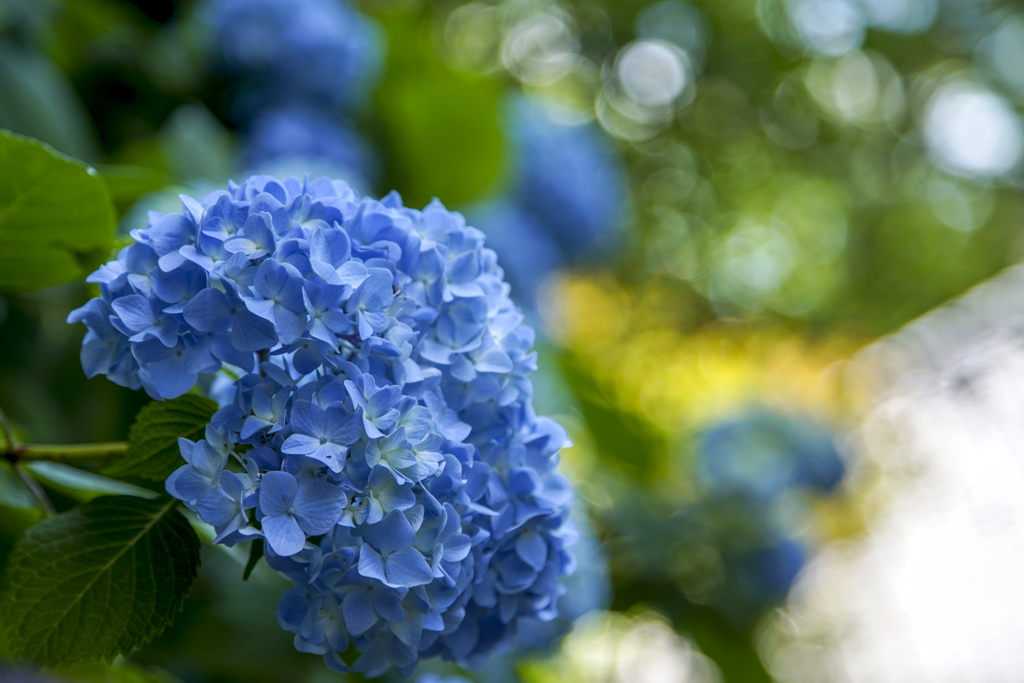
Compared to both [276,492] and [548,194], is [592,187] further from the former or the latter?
[276,492]

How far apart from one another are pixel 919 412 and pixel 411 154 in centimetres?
113

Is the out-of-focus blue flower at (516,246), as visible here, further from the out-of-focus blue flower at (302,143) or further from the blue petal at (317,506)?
the blue petal at (317,506)

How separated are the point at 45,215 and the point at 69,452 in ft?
0.46

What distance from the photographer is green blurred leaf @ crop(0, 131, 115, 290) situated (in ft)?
1.38

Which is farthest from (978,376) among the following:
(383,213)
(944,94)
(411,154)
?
(944,94)

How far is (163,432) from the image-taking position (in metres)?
0.33

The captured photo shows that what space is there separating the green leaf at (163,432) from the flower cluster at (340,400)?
0.01 m

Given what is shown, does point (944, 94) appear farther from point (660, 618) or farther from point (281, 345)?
point (281, 345)

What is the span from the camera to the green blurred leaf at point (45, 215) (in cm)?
42

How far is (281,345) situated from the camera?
12.0 inches

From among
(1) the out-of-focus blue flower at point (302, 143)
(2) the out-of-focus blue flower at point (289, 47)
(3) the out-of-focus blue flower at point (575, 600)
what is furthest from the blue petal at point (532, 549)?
(2) the out-of-focus blue flower at point (289, 47)

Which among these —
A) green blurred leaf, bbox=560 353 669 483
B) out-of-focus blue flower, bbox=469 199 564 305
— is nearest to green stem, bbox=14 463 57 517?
out-of-focus blue flower, bbox=469 199 564 305

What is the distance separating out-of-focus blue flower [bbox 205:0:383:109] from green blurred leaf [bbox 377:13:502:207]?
0.38ft

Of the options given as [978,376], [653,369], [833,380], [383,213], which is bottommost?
[653,369]
